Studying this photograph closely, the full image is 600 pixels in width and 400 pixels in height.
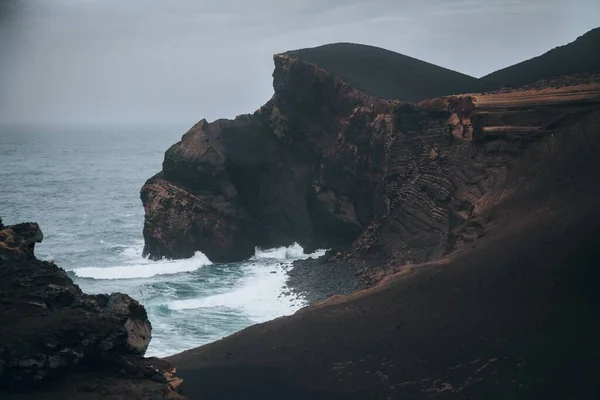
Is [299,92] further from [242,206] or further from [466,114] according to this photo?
[466,114]

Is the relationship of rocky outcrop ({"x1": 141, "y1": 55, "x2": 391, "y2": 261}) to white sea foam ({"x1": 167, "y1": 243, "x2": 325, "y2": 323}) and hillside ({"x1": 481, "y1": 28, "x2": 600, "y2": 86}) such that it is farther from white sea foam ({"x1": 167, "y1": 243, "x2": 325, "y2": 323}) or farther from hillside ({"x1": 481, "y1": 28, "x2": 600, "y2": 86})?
hillside ({"x1": 481, "y1": 28, "x2": 600, "y2": 86})

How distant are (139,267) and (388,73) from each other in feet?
88.3

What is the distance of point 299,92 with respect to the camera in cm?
6688

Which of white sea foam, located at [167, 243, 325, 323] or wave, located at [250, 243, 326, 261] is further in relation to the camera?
wave, located at [250, 243, 326, 261]

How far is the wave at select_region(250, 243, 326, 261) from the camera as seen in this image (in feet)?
212

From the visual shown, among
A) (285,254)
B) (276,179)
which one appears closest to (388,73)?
(276,179)

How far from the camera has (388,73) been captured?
67.1 meters

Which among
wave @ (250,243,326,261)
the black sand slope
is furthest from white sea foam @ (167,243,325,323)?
the black sand slope

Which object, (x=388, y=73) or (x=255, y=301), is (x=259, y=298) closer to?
(x=255, y=301)

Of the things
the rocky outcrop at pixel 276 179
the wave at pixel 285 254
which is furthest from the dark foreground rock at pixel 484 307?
the wave at pixel 285 254

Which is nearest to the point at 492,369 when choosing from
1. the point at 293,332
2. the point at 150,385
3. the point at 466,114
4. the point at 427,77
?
the point at 293,332

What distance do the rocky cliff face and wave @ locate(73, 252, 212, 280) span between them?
0.97 metres

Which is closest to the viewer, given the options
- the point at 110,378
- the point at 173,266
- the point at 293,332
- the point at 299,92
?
the point at 110,378

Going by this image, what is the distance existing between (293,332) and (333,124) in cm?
3335
